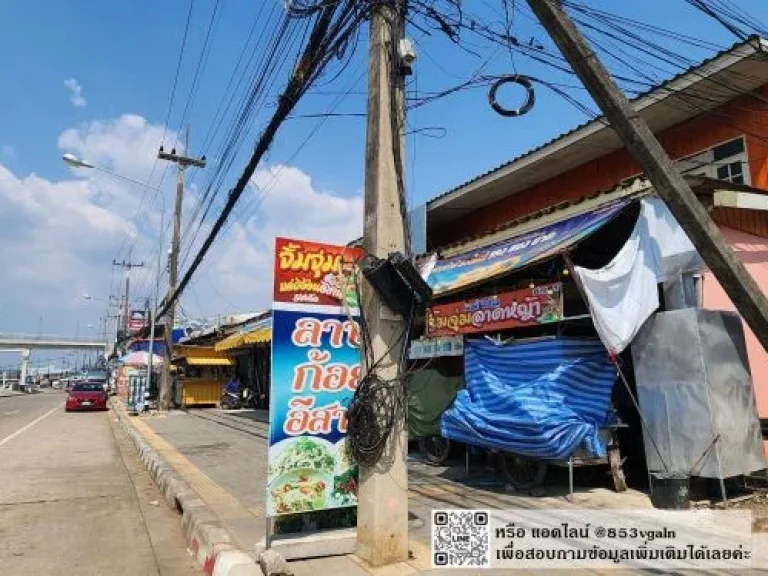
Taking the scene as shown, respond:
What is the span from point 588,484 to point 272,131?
6479 millimetres

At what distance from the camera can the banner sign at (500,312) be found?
8289 millimetres

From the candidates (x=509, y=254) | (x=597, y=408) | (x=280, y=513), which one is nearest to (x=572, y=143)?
(x=509, y=254)

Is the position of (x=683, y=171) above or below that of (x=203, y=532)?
above

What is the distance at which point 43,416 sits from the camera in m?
26.0

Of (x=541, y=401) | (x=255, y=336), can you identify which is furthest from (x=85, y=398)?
(x=541, y=401)

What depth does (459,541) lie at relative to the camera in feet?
17.7

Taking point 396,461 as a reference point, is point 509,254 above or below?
above

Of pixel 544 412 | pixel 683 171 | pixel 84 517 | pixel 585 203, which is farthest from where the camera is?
pixel 683 171

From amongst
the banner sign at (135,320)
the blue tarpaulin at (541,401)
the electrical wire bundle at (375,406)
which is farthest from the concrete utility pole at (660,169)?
the banner sign at (135,320)

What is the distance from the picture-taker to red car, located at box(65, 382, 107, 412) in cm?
2936

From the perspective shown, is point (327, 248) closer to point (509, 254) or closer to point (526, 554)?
point (526, 554)

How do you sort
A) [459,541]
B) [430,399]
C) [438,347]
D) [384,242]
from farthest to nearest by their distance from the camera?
[438,347]
[430,399]
[384,242]
[459,541]

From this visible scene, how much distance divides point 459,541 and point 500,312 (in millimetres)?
4343

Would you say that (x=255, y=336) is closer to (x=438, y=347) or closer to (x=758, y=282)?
(x=438, y=347)
